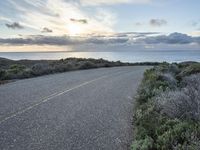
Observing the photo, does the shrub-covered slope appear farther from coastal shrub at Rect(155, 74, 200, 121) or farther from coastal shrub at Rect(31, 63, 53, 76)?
coastal shrub at Rect(31, 63, 53, 76)

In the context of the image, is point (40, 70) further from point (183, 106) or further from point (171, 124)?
point (171, 124)

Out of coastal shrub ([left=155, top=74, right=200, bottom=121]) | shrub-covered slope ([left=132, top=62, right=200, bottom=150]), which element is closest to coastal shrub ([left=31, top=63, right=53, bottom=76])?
shrub-covered slope ([left=132, top=62, right=200, bottom=150])

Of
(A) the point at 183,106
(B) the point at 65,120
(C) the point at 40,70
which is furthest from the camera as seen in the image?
(C) the point at 40,70

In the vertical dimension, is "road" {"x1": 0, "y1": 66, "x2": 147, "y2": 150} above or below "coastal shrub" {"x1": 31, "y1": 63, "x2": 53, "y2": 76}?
below

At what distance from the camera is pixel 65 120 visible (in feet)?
33.3

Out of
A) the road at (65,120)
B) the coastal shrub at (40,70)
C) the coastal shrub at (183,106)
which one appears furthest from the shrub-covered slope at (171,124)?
the coastal shrub at (40,70)

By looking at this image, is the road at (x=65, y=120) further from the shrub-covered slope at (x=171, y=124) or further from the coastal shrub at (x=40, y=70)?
the coastal shrub at (x=40, y=70)

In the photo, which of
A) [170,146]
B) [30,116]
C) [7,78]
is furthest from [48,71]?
[170,146]

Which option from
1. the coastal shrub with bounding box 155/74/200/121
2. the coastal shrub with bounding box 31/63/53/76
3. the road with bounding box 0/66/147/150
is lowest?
the road with bounding box 0/66/147/150

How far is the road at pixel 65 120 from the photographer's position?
7.89m

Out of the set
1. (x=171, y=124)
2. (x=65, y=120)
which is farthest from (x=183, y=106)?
(x=65, y=120)

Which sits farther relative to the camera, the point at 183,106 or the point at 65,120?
the point at 65,120

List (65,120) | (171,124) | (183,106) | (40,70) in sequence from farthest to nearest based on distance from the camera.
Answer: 1. (40,70)
2. (65,120)
3. (183,106)
4. (171,124)

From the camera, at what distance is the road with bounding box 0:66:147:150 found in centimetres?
789
